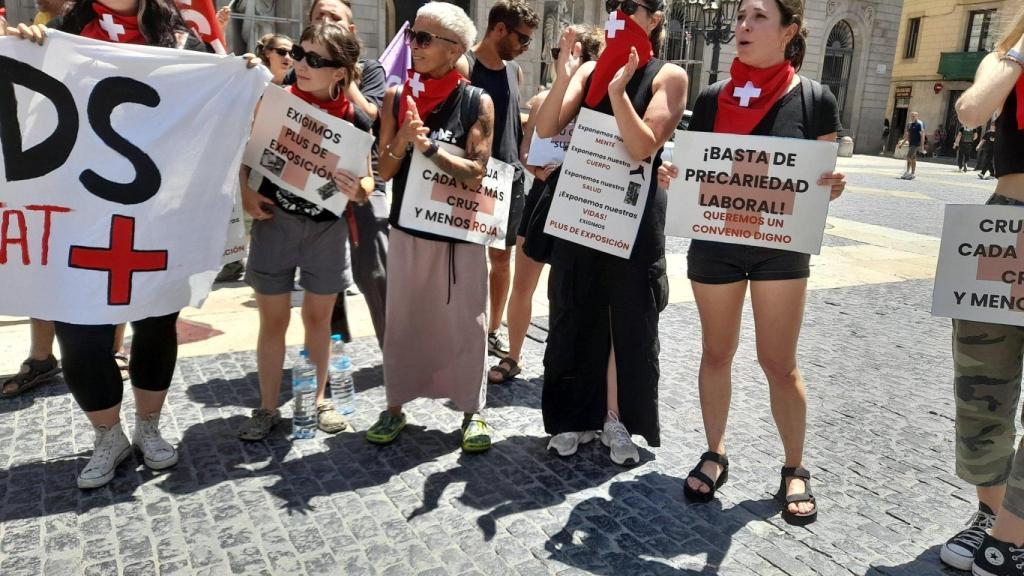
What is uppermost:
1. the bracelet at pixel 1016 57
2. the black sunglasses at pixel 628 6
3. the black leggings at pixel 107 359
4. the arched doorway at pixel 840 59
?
the arched doorway at pixel 840 59

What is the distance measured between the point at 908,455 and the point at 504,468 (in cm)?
192

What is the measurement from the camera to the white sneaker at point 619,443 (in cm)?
340

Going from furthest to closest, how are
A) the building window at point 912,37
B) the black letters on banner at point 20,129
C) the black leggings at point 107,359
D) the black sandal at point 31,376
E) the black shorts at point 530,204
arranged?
the building window at point 912,37 < the black shorts at point 530,204 < the black sandal at point 31,376 < the black leggings at point 107,359 < the black letters on banner at point 20,129

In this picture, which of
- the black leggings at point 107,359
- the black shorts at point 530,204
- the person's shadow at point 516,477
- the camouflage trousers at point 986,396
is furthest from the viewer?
the black shorts at point 530,204

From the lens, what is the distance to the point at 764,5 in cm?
276

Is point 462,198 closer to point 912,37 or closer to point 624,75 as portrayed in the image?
point 624,75

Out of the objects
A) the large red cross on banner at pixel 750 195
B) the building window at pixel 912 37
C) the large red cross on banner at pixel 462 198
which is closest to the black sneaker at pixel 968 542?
the large red cross on banner at pixel 750 195

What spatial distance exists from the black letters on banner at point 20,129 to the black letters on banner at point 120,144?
0.09 m

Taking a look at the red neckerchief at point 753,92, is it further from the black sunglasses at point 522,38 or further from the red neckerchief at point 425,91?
the black sunglasses at point 522,38

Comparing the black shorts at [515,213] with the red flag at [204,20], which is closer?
the red flag at [204,20]

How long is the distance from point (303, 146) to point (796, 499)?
8.06ft

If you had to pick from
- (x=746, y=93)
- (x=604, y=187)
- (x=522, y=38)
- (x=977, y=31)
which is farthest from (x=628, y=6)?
(x=977, y=31)

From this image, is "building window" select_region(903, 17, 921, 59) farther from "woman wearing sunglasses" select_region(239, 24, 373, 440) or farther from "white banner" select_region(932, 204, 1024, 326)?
"woman wearing sunglasses" select_region(239, 24, 373, 440)

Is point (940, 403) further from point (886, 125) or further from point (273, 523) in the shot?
point (886, 125)
